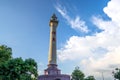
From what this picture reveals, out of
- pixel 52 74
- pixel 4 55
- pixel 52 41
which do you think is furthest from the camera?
pixel 52 41

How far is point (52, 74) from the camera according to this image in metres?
51.2

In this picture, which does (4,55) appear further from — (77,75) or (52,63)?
(77,75)

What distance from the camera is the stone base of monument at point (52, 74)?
50625mm

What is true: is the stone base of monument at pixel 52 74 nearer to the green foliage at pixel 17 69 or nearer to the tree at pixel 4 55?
the tree at pixel 4 55


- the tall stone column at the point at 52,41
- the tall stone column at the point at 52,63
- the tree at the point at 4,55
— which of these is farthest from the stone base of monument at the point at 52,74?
the tree at the point at 4,55

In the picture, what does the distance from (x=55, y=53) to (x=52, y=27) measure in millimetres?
7145

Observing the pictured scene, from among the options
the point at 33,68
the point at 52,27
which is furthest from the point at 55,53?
the point at 33,68

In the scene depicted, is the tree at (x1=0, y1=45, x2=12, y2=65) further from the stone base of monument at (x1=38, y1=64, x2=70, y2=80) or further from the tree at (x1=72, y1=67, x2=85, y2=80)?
the tree at (x1=72, y1=67, x2=85, y2=80)

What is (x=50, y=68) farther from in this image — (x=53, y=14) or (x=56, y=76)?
(x=53, y=14)

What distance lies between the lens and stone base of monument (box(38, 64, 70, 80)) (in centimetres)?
5062

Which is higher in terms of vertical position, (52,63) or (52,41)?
(52,41)

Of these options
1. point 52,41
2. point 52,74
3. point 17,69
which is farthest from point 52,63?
point 17,69

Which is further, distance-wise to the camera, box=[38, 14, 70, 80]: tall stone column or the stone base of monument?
box=[38, 14, 70, 80]: tall stone column

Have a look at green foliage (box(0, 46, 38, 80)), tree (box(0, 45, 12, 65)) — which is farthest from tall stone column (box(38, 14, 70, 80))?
green foliage (box(0, 46, 38, 80))
